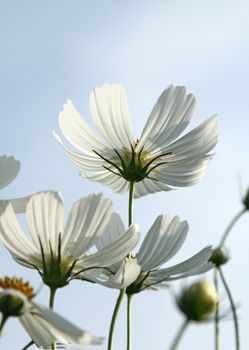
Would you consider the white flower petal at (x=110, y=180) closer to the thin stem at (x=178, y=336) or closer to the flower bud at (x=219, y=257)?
the flower bud at (x=219, y=257)

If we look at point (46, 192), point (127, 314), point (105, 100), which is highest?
point (105, 100)

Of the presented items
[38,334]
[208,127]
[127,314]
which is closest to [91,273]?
[127,314]

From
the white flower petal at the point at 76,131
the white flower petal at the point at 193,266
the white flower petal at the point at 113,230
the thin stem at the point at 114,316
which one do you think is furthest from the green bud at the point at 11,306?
the white flower petal at the point at 76,131

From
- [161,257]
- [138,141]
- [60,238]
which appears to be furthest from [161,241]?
[138,141]

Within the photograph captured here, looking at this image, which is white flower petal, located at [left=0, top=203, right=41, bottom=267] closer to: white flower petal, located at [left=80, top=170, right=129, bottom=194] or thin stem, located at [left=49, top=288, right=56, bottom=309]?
thin stem, located at [left=49, top=288, right=56, bottom=309]

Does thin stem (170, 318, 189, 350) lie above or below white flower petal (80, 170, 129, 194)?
below

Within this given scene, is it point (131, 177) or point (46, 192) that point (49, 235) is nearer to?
point (46, 192)

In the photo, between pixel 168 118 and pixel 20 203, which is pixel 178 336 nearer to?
pixel 20 203

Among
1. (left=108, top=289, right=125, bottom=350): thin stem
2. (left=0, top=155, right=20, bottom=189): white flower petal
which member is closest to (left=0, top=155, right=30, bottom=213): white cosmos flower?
(left=0, top=155, right=20, bottom=189): white flower petal
